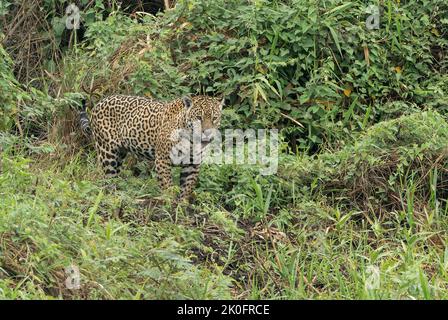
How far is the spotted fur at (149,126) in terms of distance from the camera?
34.8 ft

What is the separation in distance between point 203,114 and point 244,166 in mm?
589

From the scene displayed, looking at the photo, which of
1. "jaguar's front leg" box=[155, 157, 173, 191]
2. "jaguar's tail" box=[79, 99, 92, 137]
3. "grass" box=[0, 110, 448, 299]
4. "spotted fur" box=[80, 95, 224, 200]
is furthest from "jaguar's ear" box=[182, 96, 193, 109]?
"jaguar's tail" box=[79, 99, 92, 137]

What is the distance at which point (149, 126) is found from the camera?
35.9 ft

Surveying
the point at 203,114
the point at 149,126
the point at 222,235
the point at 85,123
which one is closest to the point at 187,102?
the point at 203,114

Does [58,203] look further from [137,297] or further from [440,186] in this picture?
[440,186]

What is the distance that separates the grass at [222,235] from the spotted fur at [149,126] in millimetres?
160

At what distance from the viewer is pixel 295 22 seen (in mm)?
11562

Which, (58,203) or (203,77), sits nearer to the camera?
(58,203)

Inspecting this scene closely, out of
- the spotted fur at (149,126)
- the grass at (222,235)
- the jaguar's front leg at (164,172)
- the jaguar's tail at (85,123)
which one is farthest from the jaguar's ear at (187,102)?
the jaguar's tail at (85,123)

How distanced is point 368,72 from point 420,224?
237 centimetres

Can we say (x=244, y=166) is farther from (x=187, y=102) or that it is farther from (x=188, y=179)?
(x=187, y=102)

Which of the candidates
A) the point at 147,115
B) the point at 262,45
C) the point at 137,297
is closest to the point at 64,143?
the point at 147,115
